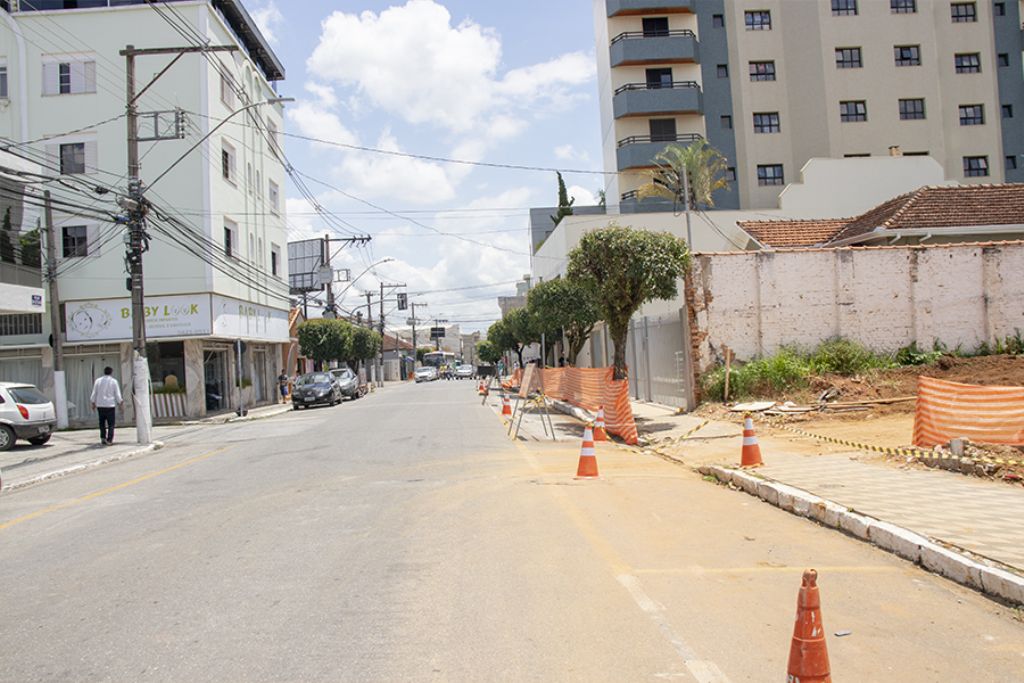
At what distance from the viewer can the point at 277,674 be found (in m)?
4.30

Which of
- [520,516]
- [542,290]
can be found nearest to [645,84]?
[542,290]

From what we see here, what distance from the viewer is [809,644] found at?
3.34 m

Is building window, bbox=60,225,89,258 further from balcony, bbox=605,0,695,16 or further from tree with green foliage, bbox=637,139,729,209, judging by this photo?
balcony, bbox=605,0,695,16

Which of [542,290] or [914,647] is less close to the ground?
[542,290]

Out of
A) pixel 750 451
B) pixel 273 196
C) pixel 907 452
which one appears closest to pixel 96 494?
pixel 750 451

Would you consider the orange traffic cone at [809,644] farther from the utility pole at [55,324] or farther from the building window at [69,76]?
the building window at [69,76]

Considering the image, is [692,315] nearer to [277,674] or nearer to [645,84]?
[277,674]

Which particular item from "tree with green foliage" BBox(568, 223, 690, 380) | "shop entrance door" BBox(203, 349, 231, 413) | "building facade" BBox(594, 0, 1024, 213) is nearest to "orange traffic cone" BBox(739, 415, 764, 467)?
"tree with green foliage" BBox(568, 223, 690, 380)

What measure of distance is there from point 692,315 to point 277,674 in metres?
15.9

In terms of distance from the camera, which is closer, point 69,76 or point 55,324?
point 55,324

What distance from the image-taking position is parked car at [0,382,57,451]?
64.5 feet

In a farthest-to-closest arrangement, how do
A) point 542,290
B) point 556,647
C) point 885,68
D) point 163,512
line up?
point 885,68, point 542,290, point 163,512, point 556,647

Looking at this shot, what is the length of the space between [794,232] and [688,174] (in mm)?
12121

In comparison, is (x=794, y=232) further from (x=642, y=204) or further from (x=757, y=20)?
(x=757, y=20)
